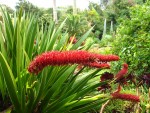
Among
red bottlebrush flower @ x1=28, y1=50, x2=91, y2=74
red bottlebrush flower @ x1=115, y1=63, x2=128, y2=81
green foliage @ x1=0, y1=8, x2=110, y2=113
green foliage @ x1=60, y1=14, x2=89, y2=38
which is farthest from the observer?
green foliage @ x1=60, y1=14, x2=89, y2=38

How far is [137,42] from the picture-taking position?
4148 mm

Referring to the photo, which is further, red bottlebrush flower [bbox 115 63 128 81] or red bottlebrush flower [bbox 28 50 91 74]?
red bottlebrush flower [bbox 115 63 128 81]

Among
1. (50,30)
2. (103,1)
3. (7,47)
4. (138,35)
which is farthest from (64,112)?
(103,1)

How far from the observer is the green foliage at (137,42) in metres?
3.91

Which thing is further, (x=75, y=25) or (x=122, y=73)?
(x=75, y=25)

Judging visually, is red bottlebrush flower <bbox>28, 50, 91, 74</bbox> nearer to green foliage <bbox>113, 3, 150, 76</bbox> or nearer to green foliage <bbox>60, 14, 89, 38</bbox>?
green foliage <bbox>113, 3, 150, 76</bbox>

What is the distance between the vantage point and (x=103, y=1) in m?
44.5

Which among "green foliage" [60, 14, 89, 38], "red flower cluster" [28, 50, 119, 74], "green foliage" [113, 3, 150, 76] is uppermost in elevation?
"red flower cluster" [28, 50, 119, 74]

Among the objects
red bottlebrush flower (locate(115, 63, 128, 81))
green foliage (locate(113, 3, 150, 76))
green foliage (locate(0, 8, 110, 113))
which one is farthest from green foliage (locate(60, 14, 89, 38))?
red bottlebrush flower (locate(115, 63, 128, 81))

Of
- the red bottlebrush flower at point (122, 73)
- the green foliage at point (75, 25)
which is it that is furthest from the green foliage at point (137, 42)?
the green foliage at point (75, 25)

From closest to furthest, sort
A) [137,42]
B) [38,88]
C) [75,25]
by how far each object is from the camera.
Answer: [38,88] → [137,42] → [75,25]

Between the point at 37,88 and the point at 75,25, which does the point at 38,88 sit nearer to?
the point at 37,88

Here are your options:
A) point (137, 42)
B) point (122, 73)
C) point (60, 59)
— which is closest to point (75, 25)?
point (137, 42)

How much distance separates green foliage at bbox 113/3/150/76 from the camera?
12.8 feet
